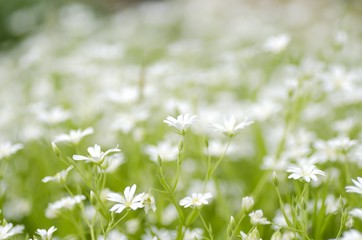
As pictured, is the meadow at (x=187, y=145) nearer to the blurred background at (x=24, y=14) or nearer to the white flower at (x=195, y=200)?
the white flower at (x=195, y=200)

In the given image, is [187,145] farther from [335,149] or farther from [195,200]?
[195,200]

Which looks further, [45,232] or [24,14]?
[24,14]

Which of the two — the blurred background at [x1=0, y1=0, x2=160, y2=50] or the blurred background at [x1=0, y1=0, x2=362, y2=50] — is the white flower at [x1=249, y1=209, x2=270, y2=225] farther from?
the blurred background at [x1=0, y1=0, x2=160, y2=50]

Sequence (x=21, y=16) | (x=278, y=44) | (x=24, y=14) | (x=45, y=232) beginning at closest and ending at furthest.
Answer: (x=45, y=232) → (x=278, y=44) → (x=21, y=16) → (x=24, y=14)

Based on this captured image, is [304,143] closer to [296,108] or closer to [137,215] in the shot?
[296,108]

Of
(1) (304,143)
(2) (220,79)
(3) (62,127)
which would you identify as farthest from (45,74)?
(1) (304,143)

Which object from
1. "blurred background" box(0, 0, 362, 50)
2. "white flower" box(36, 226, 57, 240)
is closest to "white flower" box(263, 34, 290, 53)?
"white flower" box(36, 226, 57, 240)

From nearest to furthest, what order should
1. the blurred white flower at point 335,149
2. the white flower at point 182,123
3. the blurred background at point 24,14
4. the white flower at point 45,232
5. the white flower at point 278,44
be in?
the white flower at point 45,232 < the white flower at point 182,123 < the blurred white flower at point 335,149 < the white flower at point 278,44 < the blurred background at point 24,14

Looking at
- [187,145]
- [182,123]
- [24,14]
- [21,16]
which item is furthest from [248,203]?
[24,14]

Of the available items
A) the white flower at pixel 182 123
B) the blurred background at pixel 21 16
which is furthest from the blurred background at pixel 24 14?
the white flower at pixel 182 123

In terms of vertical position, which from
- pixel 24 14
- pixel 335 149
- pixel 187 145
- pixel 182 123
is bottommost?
pixel 24 14

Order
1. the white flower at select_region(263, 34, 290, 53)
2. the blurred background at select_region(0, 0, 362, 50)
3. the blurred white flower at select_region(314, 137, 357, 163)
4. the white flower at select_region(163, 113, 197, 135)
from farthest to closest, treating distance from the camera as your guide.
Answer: the blurred background at select_region(0, 0, 362, 50)
the white flower at select_region(263, 34, 290, 53)
the blurred white flower at select_region(314, 137, 357, 163)
the white flower at select_region(163, 113, 197, 135)
